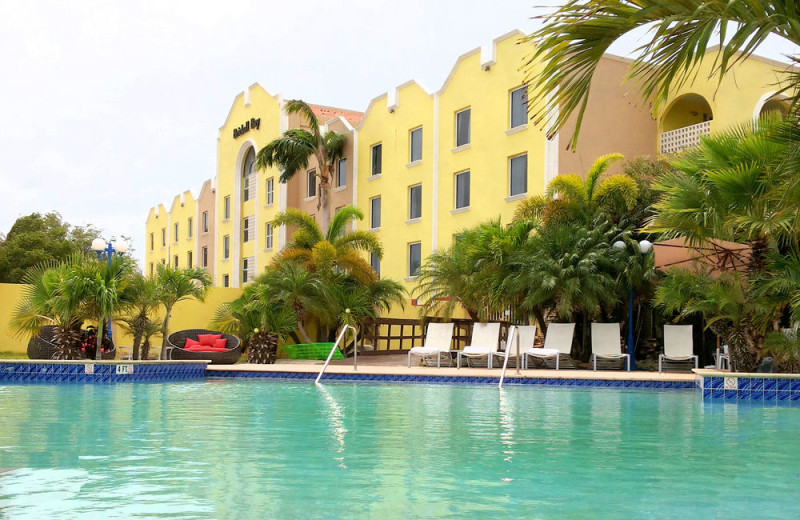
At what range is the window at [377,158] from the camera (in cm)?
2803

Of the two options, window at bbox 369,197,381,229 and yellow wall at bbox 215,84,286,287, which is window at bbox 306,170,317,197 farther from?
window at bbox 369,197,381,229

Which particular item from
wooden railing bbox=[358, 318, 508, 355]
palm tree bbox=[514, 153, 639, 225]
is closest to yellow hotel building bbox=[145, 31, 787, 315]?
wooden railing bbox=[358, 318, 508, 355]

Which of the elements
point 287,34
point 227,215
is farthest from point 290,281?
point 227,215

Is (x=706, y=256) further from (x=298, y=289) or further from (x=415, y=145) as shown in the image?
(x=415, y=145)

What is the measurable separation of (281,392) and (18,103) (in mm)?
8890

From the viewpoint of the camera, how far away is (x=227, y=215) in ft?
127

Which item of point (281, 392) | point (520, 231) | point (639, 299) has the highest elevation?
point (520, 231)

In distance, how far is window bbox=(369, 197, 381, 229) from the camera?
28.2 meters

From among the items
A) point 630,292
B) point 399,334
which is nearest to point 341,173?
point 399,334

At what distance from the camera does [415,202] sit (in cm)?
2653

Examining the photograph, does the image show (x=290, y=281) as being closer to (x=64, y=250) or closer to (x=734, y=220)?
(x=734, y=220)

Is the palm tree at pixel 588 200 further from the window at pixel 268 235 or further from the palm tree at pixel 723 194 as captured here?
the window at pixel 268 235

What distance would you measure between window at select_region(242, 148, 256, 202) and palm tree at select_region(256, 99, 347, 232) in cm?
798

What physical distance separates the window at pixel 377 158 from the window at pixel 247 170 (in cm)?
1006
